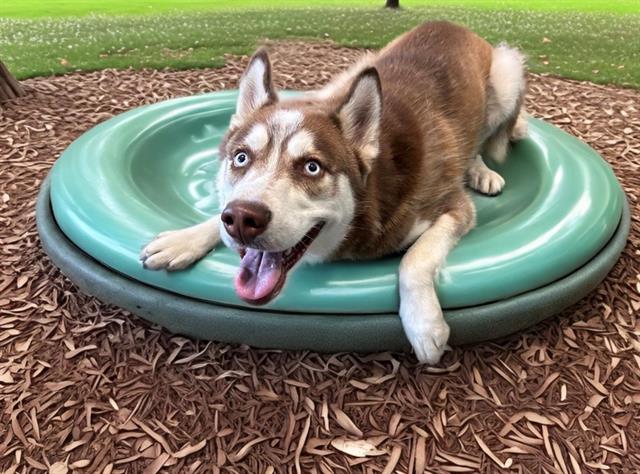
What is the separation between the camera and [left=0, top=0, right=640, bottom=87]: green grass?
671 cm

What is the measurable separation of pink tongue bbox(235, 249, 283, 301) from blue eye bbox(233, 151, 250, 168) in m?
0.34

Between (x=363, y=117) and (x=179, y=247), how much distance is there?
0.97 metres

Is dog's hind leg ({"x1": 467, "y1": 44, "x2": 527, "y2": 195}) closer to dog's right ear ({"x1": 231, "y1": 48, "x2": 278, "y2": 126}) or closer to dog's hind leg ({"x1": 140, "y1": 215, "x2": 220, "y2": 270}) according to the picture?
dog's right ear ({"x1": 231, "y1": 48, "x2": 278, "y2": 126})

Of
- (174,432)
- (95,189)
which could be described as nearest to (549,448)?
(174,432)

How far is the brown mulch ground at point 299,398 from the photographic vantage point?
222 cm

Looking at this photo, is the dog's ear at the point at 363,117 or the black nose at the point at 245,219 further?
the dog's ear at the point at 363,117

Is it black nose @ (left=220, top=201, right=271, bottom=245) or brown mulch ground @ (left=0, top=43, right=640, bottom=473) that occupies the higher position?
black nose @ (left=220, top=201, right=271, bottom=245)

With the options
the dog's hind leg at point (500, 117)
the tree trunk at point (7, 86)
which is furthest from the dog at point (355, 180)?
the tree trunk at point (7, 86)

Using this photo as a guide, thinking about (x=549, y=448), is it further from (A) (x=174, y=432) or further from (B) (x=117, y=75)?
(B) (x=117, y=75)

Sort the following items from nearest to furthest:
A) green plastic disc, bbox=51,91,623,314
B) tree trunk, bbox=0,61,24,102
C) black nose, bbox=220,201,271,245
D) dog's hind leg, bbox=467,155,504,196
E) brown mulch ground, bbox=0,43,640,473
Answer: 1. black nose, bbox=220,201,271,245
2. brown mulch ground, bbox=0,43,640,473
3. green plastic disc, bbox=51,91,623,314
4. dog's hind leg, bbox=467,155,504,196
5. tree trunk, bbox=0,61,24,102

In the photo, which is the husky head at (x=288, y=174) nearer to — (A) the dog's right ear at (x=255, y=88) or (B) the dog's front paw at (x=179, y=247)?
(A) the dog's right ear at (x=255, y=88)

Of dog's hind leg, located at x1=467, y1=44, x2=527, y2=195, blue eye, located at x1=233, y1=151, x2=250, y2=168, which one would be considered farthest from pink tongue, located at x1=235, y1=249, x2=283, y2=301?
dog's hind leg, located at x1=467, y1=44, x2=527, y2=195

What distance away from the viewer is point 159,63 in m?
6.52

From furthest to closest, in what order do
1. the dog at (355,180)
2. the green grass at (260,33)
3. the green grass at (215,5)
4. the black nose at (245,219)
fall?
the green grass at (215,5) < the green grass at (260,33) < the dog at (355,180) < the black nose at (245,219)
